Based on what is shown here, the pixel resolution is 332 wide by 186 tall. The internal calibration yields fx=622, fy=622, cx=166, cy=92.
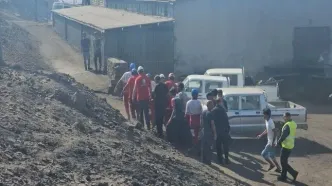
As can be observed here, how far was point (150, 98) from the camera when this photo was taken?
697 inches

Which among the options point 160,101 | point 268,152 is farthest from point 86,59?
point 268,152

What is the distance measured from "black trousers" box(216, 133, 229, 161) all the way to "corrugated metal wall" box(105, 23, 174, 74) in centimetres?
1473

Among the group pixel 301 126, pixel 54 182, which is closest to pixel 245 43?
pixel 301 126

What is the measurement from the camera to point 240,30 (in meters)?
31.4

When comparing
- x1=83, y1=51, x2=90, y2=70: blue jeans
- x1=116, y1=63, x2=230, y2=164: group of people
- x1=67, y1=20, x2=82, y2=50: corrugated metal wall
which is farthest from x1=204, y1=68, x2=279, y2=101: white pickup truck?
x1=67, y1=20, x2=82, y2=50: corrugated metal wall

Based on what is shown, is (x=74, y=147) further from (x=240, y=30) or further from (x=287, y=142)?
(x=240, y=30)

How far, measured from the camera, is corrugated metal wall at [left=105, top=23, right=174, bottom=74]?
30078 mm

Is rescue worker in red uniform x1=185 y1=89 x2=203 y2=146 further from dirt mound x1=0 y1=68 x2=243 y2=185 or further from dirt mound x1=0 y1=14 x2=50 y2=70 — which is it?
dirt mound x1=0 y1=14 x2=50 y2=70

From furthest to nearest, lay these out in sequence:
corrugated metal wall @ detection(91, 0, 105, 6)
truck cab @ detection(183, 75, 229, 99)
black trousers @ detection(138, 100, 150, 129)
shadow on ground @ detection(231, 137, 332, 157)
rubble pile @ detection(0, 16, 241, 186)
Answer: corrugated metal wall @ detection(91, 0, 105, 6), truck cab @ detection(183, 75, 229, 99), black trousers @ detection(138, 100, 150, 129), shadow on ground @ detection(231, 137, 332, 157), rubble pile @ detection(0, 16, 241, 186)

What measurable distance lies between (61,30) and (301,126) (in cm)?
3639

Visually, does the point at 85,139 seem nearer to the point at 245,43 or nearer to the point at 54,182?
the point at 54,182

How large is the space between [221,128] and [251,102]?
3.30 metres

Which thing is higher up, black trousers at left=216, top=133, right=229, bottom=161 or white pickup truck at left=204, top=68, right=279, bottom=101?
white pickup truck at left=204, top=68, right=279, bottom=101

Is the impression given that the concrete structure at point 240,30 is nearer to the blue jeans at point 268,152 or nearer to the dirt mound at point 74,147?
the dirt mound at point 74,147
